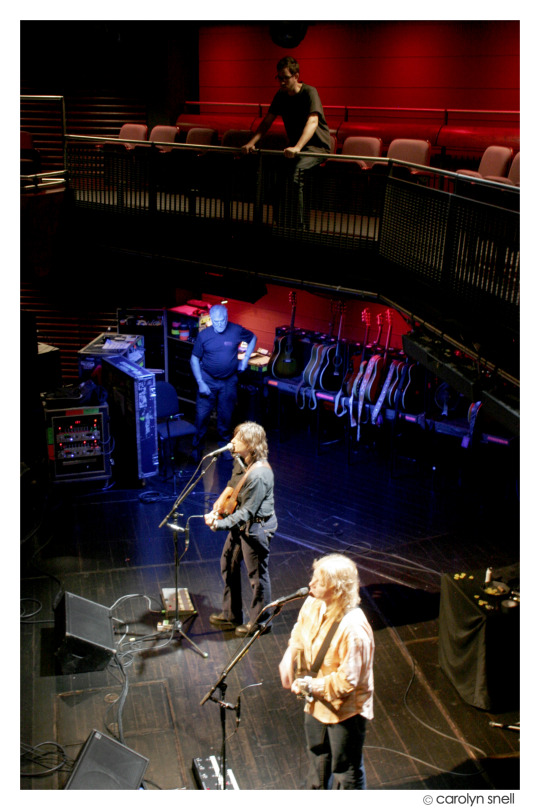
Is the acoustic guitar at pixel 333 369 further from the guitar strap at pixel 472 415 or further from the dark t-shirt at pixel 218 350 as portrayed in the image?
the guitar strap at pixel 472 415

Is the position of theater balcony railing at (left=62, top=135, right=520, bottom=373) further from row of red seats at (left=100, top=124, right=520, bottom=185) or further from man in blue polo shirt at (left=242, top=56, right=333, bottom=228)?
row of red seats at (left=100, top=124, right=520, bottom=185)

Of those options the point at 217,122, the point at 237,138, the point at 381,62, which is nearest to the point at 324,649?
the point at 237,138

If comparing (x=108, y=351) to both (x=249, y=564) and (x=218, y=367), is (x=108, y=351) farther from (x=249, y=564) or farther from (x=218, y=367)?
(x=249, y=564)

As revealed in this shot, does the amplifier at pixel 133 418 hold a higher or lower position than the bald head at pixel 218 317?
lower

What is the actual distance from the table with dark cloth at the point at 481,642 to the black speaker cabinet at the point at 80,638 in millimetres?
2468

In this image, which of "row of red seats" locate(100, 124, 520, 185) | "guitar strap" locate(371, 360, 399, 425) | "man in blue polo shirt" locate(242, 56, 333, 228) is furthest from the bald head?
"guitar strap" locate(371, 360, 399, 425)

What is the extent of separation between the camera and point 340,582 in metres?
3.90

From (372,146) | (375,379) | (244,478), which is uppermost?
(372,146)

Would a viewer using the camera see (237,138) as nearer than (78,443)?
No

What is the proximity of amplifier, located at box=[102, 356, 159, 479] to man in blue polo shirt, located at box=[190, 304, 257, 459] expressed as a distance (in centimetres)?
79

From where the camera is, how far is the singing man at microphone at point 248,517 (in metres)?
5.62

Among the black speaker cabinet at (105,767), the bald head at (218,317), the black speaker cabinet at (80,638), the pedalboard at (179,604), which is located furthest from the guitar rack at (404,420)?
the black speaker cabinet at (105,767)

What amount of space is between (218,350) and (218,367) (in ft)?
0.66

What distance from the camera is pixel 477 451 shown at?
28.0 ft
